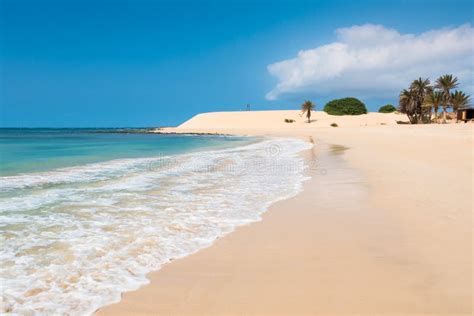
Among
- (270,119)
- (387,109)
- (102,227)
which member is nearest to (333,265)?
(102,227)

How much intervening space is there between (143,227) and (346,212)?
3557 mm

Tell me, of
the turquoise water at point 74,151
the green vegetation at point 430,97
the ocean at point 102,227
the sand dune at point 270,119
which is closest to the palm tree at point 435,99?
the green vegetation at point 430,97

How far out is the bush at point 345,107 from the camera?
316 ft

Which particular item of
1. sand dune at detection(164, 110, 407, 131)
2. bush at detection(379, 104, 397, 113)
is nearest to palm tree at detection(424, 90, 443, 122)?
sand dune at detection(164, 110, 407, 131)

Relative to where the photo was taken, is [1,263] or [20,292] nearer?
[20,292]

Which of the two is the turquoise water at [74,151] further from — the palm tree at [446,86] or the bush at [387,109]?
the bush at [387,109]

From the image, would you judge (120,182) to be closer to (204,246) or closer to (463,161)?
(204,246)

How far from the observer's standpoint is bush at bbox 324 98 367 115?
9625cm

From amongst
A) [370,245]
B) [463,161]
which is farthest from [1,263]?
[463,161]

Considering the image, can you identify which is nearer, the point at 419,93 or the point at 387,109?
the point at 419,93

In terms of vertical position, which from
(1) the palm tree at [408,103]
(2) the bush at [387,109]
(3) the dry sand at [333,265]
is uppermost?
(2) the bush at [387,109]

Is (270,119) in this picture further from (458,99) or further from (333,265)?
(333,265)

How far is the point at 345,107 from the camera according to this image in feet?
320

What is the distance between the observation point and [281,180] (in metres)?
9.95
